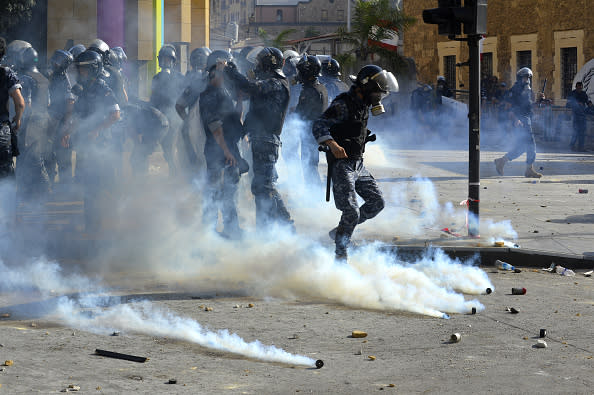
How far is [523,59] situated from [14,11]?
22.6 m

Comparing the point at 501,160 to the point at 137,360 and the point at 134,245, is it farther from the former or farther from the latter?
the point at 137,360

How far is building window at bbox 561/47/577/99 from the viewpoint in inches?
1375

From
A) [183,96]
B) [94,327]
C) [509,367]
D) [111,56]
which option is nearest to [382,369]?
[509,367]

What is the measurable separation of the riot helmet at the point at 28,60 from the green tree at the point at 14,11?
8.60 metres

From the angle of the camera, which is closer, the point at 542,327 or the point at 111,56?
the point at 542,327

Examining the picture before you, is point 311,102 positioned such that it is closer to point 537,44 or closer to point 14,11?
point 14,11

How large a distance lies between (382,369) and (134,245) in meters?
3.90

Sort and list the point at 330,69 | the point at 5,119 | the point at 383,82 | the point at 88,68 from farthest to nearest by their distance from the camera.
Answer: the point at 330,69
the point at 88,68
the point at 5,119
the point at 383,82

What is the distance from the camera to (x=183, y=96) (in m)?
10.4

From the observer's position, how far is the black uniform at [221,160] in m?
8.67

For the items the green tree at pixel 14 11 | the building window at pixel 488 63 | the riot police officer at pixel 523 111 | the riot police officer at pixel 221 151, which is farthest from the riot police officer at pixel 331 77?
the building window at pixel 488 63

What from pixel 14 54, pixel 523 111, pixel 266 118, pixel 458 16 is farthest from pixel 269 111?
pixel 523 111

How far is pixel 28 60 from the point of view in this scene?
11844mm

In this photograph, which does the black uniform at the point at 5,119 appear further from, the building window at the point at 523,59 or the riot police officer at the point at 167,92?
the building window at the point at 523,59
